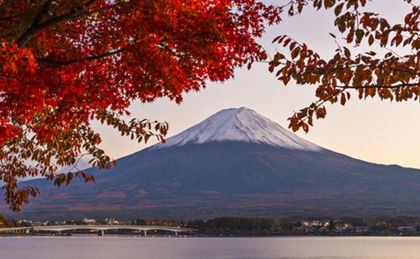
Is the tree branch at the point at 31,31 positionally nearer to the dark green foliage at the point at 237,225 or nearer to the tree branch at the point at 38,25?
the tree branch at the point at 38,25

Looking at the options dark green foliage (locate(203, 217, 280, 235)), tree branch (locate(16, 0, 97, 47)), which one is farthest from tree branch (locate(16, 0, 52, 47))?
dark green foliage (locate(203, 217, 280, 235))

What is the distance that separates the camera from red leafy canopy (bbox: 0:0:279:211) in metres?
10.3

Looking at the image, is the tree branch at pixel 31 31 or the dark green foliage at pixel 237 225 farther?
the dark green foliage at pixel 237 225

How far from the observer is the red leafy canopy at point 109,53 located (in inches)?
404

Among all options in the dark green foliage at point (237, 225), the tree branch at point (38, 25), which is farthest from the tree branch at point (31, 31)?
the dark green foliage at point (237, 225)

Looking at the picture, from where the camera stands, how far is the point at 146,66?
1191 cm

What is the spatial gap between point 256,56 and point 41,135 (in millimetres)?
4830

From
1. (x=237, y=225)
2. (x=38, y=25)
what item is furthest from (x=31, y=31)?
(x=237, y=225)

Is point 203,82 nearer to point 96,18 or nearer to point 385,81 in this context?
point 96,18

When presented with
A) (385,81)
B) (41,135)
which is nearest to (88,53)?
(41,135)

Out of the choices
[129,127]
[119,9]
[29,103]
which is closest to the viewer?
[119,9]

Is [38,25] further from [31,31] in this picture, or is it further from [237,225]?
[237,225]

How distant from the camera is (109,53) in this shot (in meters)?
11.1

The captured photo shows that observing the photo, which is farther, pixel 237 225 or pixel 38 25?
pixel 237 225
